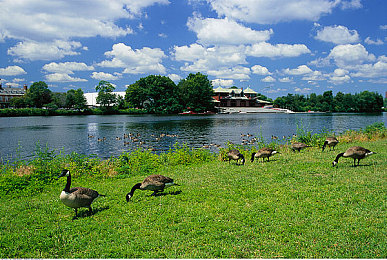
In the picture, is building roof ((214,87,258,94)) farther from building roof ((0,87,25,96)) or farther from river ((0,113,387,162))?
building roof ((0,87,25,96))

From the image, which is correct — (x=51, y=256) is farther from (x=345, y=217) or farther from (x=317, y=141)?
(x=317, y=141)


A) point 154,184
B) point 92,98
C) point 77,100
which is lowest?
point 154,184

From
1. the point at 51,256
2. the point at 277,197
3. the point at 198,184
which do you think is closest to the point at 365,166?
the point at 277,197

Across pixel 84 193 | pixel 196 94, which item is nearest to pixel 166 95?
pixel 196 94

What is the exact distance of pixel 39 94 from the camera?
124m

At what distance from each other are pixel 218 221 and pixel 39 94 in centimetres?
13972

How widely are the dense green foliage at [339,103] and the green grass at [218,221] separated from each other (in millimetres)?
171263

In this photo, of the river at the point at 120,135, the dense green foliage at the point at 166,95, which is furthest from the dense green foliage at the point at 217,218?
the dense green foliage at the point at 166,95

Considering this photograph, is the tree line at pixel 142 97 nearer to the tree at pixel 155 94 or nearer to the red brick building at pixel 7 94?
the tree at pixel 155 94

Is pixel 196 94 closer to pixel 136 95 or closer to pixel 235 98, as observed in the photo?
pixel 136 95

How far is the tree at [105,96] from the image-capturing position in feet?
402

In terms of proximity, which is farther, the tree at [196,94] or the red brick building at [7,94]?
the red brick building at [7,94]

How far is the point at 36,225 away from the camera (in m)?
7.89

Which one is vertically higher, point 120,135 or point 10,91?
point 10,91
